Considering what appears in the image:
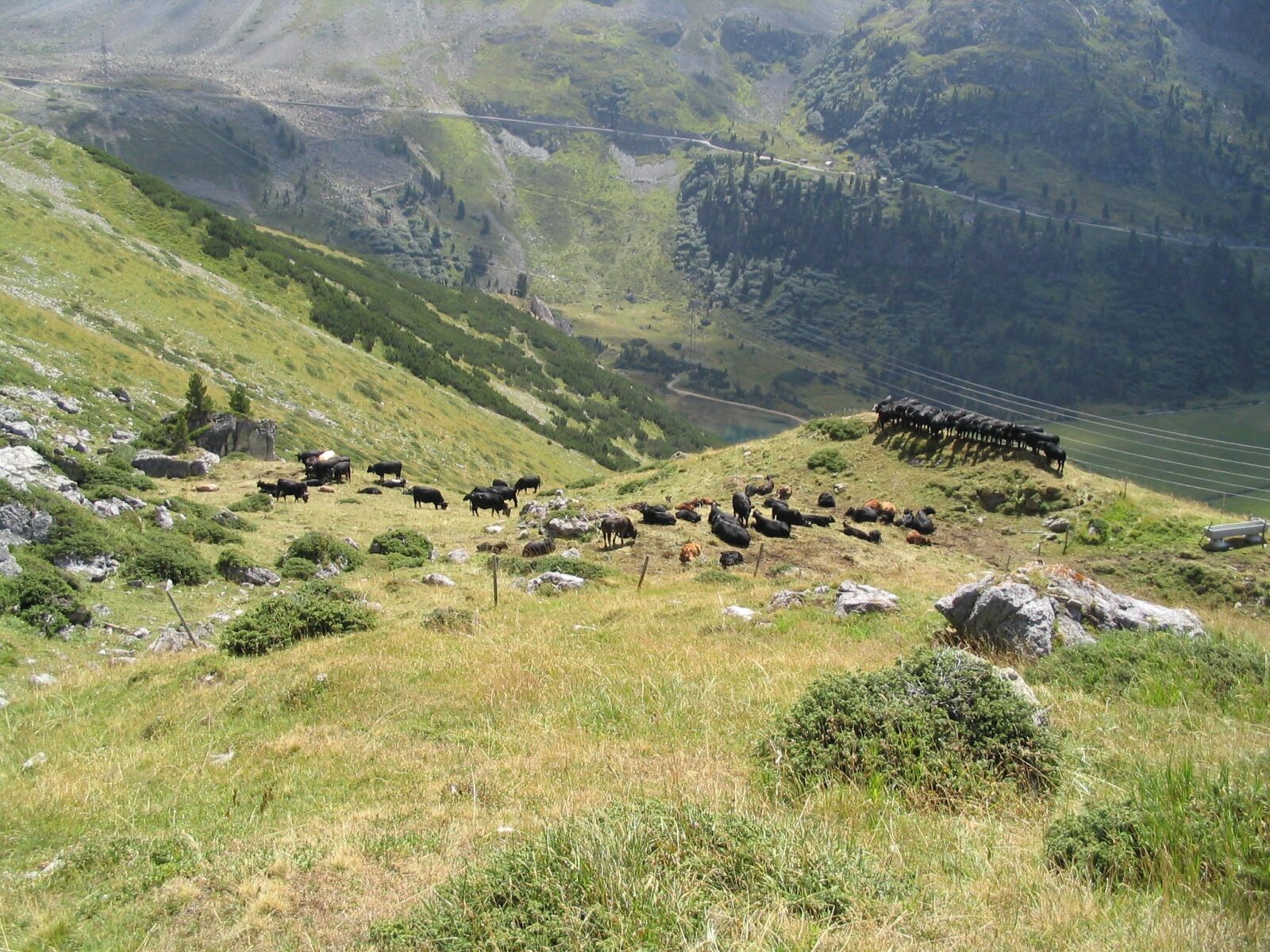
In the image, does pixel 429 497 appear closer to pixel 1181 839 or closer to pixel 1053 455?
pixel 1053 455

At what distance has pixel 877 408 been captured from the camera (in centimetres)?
4128

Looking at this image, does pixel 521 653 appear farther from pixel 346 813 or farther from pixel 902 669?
pixel 902 669

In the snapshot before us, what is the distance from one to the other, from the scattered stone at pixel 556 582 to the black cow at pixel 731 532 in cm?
880

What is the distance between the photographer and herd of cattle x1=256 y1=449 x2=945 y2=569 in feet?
92.3

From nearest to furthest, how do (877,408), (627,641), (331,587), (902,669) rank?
(902,669)
(627,641)
(331,587)
(877,408)

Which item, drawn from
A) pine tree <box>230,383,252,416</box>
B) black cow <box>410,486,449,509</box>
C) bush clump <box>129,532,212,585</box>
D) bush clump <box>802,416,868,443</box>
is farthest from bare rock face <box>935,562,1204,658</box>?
pine tree <box>230,383,252,416</box>

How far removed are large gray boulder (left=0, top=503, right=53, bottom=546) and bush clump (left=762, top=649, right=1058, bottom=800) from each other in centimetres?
2054

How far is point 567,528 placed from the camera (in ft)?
98.7

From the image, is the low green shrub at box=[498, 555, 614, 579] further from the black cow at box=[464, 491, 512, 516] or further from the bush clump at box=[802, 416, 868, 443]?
the bush clump at box=[802, 416, 868, 443]

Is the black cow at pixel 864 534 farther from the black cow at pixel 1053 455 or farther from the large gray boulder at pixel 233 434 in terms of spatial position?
the large gray boulder at pixel 233 434

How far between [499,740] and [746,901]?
526cm

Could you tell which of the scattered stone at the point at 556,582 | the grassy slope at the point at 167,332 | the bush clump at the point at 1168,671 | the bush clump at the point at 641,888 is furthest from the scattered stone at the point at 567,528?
→ the grassy slope at the point at 167,332

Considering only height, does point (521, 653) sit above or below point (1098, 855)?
below

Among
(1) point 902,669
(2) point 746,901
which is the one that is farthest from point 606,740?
(2) point 746,901
